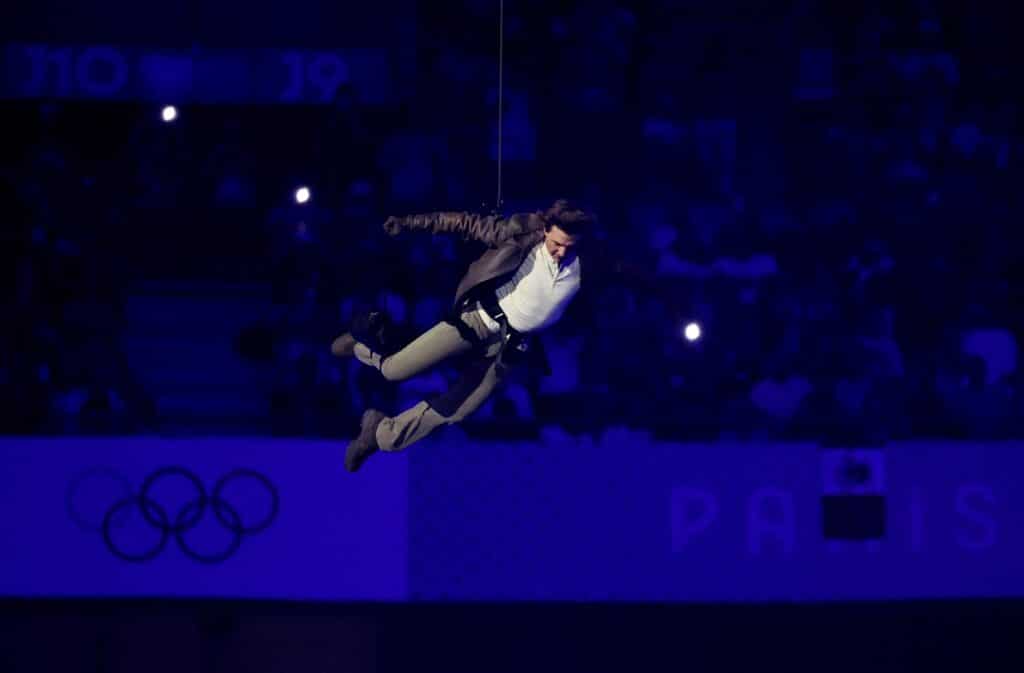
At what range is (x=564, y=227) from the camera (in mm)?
4344

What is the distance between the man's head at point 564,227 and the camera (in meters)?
4.30

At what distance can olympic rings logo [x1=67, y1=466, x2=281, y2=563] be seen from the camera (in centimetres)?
712

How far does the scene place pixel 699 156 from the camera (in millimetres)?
8461

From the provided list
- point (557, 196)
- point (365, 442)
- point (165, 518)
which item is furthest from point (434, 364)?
point (557, 196)

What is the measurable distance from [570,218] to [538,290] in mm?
421

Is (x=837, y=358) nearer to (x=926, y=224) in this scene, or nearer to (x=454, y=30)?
(x=926, y=224)

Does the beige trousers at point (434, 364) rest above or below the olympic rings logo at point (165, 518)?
above

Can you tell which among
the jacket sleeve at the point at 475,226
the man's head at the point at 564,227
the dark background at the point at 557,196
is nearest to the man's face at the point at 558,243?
the man's head at the point at 564,227

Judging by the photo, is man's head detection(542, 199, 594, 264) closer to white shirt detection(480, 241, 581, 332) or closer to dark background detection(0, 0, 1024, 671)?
white shirt detection(480, 241, 581, 332)

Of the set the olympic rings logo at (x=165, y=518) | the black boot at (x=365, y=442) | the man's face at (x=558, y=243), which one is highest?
the man's face at (x=558, y=243)

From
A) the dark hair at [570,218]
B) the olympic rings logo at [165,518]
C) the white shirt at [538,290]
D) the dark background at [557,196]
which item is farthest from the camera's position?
the dark background at [557,196]

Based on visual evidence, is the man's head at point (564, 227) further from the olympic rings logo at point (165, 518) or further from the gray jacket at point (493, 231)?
the olympic rings logo at point (165, 518)

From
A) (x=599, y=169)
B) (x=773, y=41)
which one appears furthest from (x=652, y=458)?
(x=773, y=41)

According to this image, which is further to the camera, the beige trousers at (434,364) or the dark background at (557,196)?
the dark background at (557,196)
